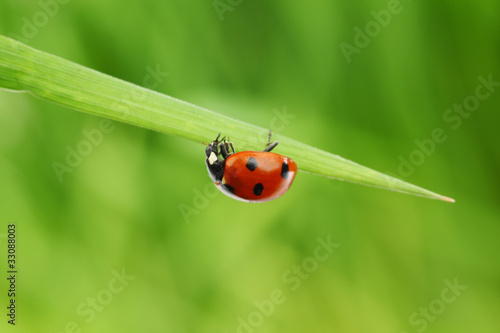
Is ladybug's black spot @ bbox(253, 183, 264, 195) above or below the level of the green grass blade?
below

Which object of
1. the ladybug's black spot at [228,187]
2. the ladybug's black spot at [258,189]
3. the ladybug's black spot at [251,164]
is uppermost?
the ladybug's black spot at [251,164]

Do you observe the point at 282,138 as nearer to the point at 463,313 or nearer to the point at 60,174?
the point at 60,174

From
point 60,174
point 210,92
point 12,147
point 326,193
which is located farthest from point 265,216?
point 12,147

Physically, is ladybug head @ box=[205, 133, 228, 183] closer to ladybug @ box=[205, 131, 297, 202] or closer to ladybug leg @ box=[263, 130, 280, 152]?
ladybug @ box=[205, 131, 297, 202]

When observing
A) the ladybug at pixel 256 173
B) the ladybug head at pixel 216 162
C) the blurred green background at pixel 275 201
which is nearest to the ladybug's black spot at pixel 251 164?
the ladybug at pixel 256 173

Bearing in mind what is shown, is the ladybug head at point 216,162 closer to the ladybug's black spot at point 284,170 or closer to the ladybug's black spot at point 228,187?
the ladybug's black spot at point 228,187

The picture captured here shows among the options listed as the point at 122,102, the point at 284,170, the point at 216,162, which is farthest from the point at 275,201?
the point at 122,102

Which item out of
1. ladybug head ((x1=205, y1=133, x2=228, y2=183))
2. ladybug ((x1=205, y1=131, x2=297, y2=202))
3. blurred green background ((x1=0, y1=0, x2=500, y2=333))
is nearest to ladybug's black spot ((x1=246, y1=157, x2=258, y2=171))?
ladybug ((x1=205, y1=131, x2=297, y2=202))
